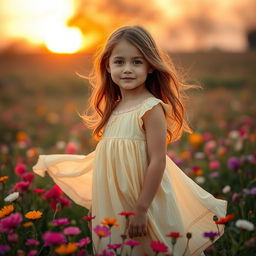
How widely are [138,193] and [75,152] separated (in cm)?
222

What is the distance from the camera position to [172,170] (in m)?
2.29

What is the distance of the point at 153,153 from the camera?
2004mm

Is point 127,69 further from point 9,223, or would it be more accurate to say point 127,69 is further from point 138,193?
point 9,223

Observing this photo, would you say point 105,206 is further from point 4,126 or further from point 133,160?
point 4,126

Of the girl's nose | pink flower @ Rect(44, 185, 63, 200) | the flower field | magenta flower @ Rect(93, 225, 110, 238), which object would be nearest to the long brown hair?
the girl's nose

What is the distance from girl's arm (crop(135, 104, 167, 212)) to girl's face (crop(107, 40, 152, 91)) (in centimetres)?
19

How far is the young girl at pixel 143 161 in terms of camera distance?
2.01 m

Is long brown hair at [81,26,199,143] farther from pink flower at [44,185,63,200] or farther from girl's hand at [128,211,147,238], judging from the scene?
girl's hand at [128,211,147,238]

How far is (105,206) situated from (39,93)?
10.7 metres

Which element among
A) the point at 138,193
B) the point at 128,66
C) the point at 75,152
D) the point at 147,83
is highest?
the point at 128,66

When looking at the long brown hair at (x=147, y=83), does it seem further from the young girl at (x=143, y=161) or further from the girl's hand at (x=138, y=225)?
the girl's hand at (x=138, y=225)

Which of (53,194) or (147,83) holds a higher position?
(147,83)

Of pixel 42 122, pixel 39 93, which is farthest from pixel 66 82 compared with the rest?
pixel 42 122

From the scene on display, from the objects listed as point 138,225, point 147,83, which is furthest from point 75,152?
point 138,225
